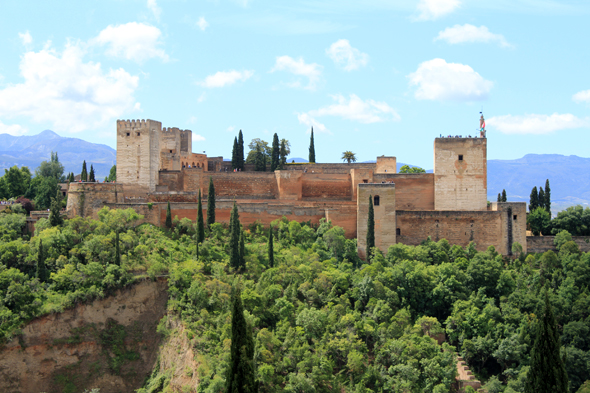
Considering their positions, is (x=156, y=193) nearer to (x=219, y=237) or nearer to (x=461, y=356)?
(x=219, y=237)

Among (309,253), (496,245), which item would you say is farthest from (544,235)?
(309,253)

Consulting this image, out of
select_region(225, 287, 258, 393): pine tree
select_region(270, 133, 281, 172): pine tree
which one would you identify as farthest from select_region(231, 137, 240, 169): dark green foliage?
select_region(225, 287, 258, 393): pine tree

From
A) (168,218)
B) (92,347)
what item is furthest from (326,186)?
(92,347)

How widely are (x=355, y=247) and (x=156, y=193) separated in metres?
11.9

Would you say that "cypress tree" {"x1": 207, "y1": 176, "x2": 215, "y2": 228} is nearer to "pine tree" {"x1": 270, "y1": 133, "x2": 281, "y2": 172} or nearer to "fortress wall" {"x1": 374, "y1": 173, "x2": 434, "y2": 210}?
"fortress wall" {"x1": 374, "y1": 173, "x2": 434, "y2": 210}

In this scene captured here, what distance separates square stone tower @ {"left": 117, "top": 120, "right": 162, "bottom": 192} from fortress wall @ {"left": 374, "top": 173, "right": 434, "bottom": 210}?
14222mm

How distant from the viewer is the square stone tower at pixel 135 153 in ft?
117

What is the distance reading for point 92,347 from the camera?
26844 mm

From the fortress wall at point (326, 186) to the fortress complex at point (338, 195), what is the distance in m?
0.06

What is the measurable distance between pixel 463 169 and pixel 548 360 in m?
17.6

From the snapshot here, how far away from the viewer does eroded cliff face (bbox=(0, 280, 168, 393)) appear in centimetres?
2574

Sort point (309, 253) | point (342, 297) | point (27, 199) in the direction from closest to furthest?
1. point (342, 297)
2. point (309, 253)
3. point (27, 199)

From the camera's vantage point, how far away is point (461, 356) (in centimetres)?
2548

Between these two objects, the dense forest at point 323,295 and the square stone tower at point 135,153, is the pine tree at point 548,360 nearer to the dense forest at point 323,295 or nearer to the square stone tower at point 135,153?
the dense forest at point 323,295
